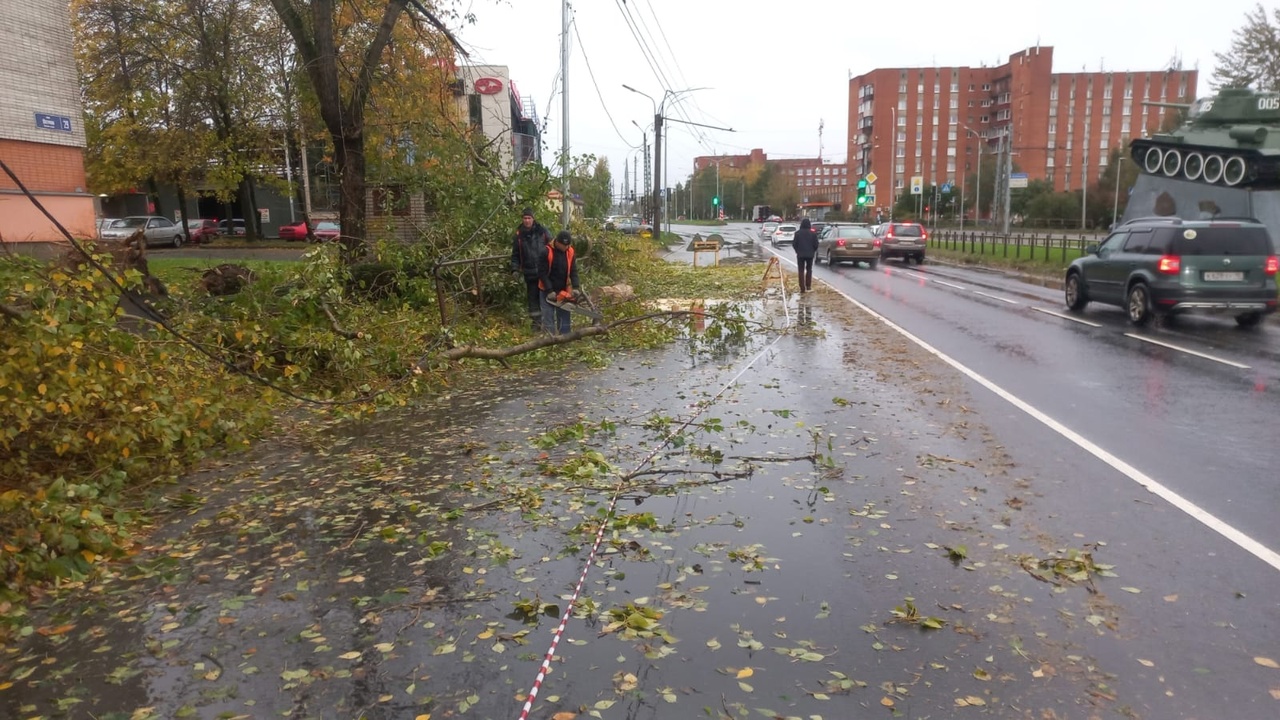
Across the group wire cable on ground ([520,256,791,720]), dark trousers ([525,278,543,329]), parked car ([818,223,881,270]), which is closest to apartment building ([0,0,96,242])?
dark trousers ([525,278,543,329])

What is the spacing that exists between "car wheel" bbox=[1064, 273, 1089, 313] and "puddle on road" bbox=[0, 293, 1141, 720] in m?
10.6

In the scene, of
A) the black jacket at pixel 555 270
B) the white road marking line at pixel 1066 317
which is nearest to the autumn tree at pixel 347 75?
the black jacket at pixel 555 270

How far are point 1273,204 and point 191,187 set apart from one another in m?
41.3

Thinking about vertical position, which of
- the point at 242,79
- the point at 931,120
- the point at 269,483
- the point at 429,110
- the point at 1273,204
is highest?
the point at 931,120

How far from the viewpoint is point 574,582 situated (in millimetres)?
4645

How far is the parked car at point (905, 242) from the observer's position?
112 feet

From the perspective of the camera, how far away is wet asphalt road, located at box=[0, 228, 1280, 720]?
3.55m

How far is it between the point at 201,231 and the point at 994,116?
98.1 meters

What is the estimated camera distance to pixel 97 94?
31.5 meters

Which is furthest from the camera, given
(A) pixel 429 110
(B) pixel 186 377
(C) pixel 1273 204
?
(C) pixel 1273 204

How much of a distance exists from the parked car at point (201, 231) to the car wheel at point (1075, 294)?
38.1 metres

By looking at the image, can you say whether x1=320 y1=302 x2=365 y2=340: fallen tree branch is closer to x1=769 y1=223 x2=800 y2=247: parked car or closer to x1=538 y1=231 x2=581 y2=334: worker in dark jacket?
x1=538 y1=231 x2=581 y2=334: worker in dark jacket

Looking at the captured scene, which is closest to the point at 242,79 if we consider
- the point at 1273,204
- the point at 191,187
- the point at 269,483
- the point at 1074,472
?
the point at 191,187

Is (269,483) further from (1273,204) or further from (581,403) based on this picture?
(1273,204)
